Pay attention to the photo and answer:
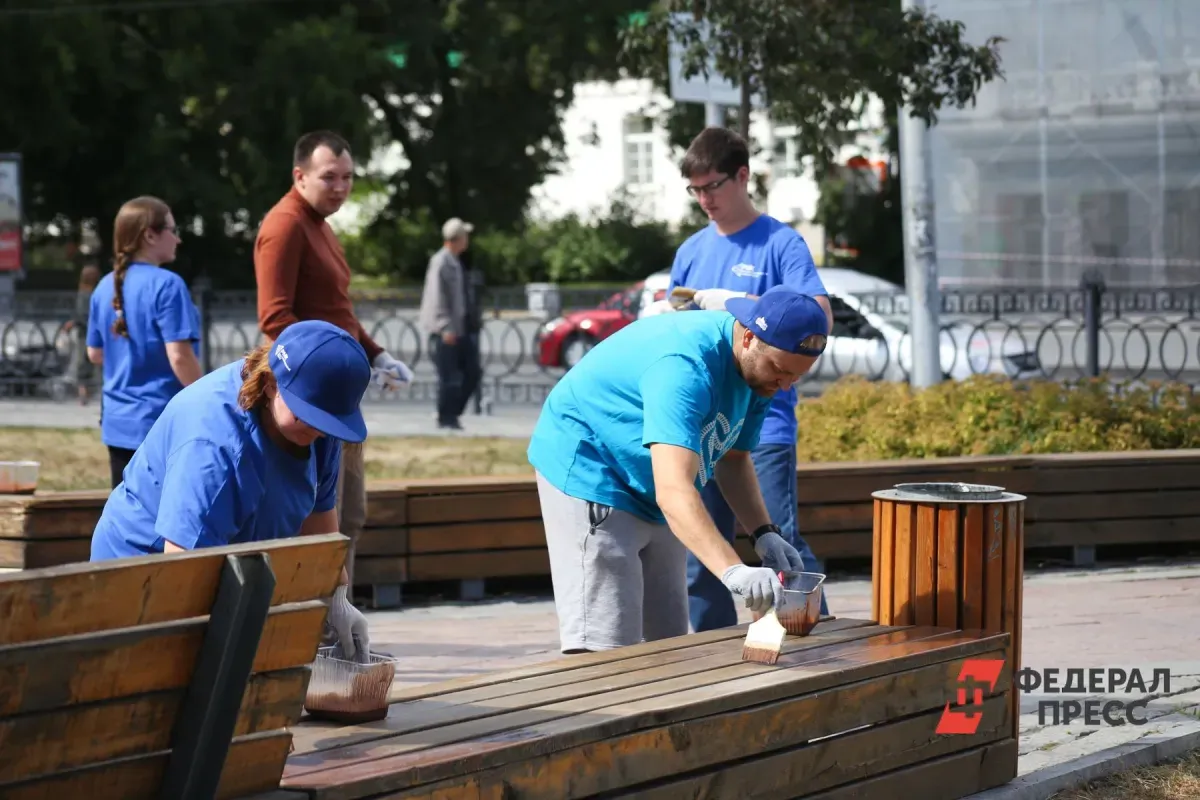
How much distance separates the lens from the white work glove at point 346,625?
3.42 metres

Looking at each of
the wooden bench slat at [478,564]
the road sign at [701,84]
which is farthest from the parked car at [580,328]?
the wooden bench slat at [478,564]

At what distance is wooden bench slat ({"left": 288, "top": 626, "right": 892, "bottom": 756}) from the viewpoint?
3.38 metres

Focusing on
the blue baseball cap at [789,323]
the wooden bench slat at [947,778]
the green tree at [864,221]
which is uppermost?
the green tree at [864,221]

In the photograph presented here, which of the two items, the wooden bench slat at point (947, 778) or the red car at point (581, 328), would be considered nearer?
the wooden bench slat at point (947, 778)

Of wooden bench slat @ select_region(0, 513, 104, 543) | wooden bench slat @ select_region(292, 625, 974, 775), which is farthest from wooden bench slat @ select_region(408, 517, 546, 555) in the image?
wooden bench slat @ select_region(292, 625, 974, 775)

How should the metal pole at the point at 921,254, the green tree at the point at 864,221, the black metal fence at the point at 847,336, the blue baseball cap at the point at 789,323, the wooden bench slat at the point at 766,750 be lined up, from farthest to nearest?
the green tree at the point at 864,221
the black metal fence at the point at 847,336
the metal pole at the point at 921,254
the blue baseball cap at the point at 789,323
the wooden bench slat at the point at 766,750

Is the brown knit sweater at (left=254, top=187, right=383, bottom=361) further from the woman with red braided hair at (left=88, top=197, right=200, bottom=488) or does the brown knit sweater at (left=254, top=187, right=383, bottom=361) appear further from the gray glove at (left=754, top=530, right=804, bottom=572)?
the gray glove at (left=754, top=530, right=804, bottom=572)

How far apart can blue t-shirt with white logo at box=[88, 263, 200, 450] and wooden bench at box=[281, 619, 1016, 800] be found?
2.67 m

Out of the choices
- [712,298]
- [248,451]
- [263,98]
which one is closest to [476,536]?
[712,298]

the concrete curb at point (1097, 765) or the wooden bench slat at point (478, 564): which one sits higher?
the wooden bench slat at point (478, 564)

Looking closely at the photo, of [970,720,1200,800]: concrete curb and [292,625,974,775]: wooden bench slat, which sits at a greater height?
[292,625,974,775]: wooden bench slat

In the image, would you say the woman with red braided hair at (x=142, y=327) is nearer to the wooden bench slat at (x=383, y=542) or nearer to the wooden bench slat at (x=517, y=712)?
the wooden bench slat at (x=383, y=542)

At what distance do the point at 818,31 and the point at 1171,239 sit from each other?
1501 cm

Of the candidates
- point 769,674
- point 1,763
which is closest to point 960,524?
point 769,674
